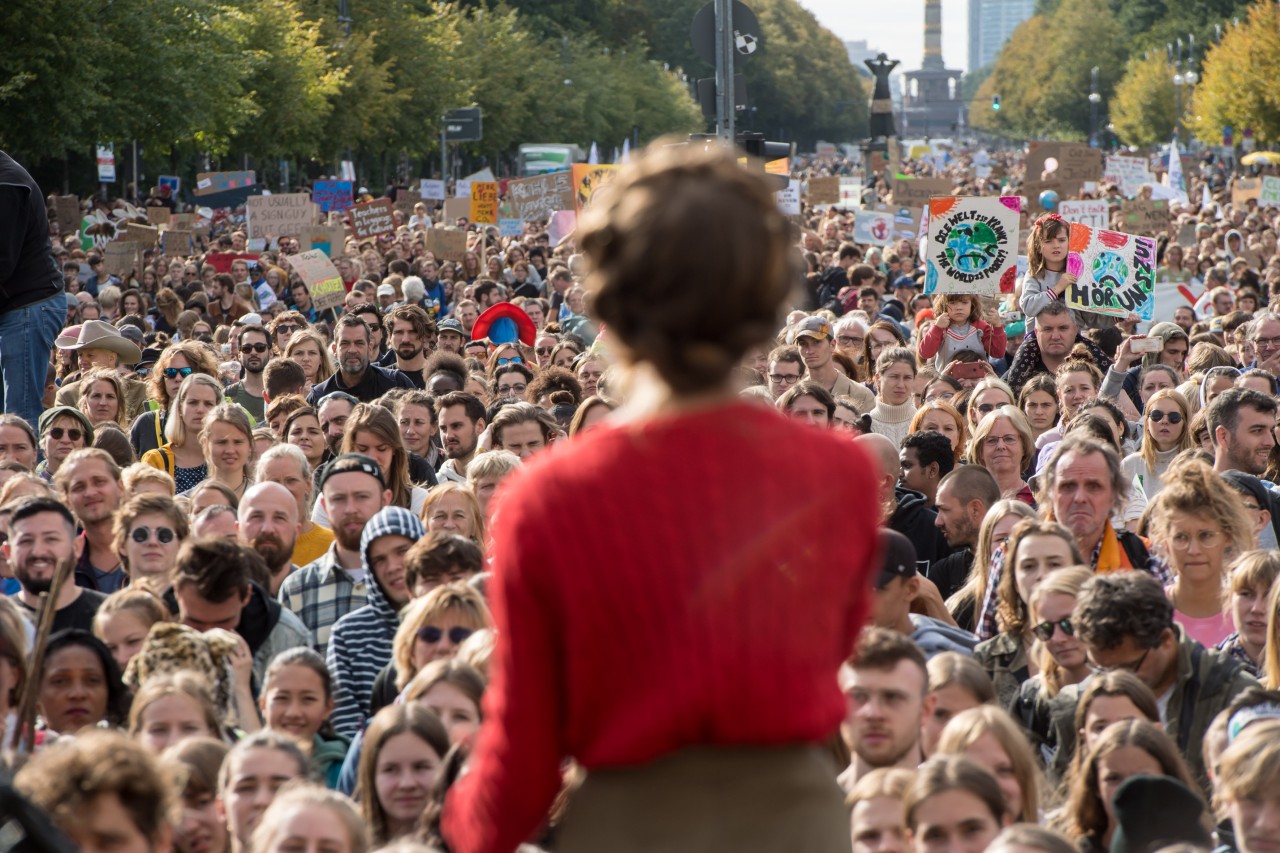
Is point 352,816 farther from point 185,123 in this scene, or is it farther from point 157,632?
point 185,123

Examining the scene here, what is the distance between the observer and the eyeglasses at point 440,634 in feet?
20.0

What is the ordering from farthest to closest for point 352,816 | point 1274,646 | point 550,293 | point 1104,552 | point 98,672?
1. point 550,293
2. point 1104,552
3. point 1274,646
4. point 98,672
5. point 352,816

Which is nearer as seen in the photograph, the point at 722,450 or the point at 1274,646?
the point at 722,450

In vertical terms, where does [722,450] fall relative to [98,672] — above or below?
above

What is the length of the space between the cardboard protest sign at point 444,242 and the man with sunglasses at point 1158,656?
61.3 ft

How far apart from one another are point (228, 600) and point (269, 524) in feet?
4.13

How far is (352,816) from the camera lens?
15.0 feet

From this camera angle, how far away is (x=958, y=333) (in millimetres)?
13977

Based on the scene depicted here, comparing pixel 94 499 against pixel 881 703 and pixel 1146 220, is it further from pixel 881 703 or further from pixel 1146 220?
pixel 1146 220

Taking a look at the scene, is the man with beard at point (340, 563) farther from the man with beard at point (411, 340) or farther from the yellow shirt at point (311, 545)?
the man with beard at point (411, 340)

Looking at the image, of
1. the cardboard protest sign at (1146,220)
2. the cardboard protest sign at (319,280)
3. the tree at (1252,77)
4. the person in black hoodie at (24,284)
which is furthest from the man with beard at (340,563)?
the tree at (1252,77)

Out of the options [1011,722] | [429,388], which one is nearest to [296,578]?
[1011,722]

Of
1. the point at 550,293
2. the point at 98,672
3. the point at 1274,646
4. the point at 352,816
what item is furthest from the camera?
the point at 550,293

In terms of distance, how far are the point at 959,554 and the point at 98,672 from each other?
13.1ft
